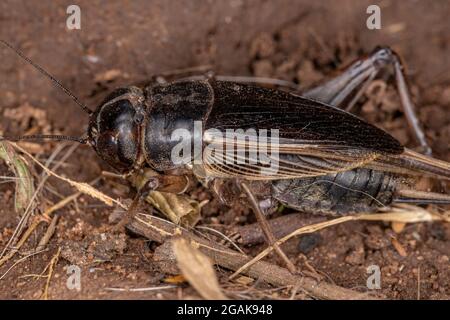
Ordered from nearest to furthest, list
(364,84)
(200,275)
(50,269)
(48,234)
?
(200,275) → (50,269) → (48,234) → (364,84)

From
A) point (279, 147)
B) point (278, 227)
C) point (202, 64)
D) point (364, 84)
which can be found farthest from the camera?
point (202, 64)

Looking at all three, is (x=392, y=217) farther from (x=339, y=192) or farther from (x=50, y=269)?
(x=50, y=269)

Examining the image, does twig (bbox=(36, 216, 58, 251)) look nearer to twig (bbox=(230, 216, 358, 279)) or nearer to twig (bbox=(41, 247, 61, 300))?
twig (bbox=(41, 247, 61, 300))

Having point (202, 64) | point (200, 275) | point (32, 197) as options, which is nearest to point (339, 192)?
point (200, 275)

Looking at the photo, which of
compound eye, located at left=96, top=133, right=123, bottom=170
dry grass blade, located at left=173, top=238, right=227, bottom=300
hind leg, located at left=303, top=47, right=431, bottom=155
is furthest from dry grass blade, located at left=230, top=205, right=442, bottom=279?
compound eye, located at left=96, top=133, right=123, bottom=170

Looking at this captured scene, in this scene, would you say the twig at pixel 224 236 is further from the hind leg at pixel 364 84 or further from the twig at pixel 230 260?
the hind leg at pixel 364 84
